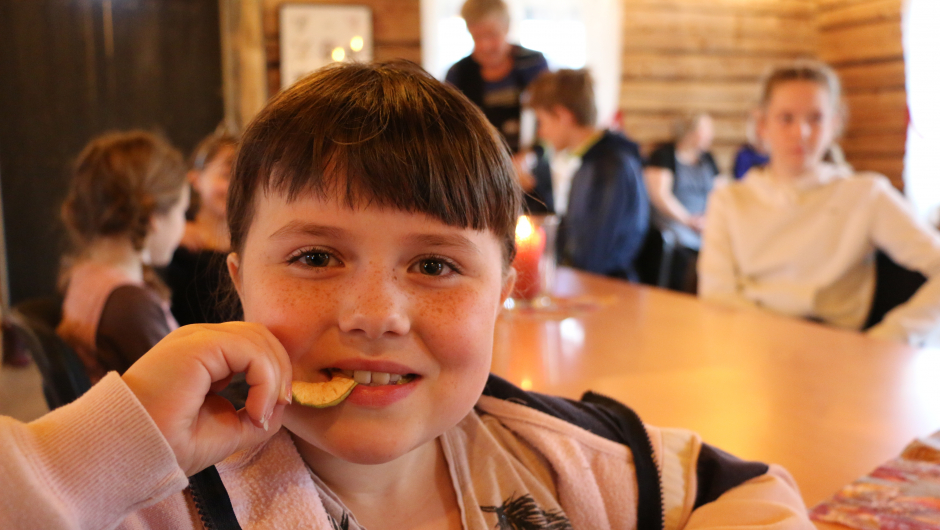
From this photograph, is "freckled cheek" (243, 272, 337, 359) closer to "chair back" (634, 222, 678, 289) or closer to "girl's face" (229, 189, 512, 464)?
"girl's face" (229, 189, 512, 464)

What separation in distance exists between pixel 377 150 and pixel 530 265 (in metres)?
1.15

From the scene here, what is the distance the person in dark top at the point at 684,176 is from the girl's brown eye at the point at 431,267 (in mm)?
4715

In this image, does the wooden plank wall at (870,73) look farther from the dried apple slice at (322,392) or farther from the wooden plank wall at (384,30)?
the dried apple slice at (322,392)

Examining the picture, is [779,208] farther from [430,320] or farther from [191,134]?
[191,134]

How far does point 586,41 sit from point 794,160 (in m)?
3.91

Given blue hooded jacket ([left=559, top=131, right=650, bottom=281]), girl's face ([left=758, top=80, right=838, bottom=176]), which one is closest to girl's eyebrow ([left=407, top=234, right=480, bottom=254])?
girl's face ([left=758, top=80, right=838, bottom=176])

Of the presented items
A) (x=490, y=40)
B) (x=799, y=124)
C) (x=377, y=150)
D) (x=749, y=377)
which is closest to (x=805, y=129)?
(x=799, y=124)

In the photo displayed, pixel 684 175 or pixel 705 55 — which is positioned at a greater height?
pixel 705 55

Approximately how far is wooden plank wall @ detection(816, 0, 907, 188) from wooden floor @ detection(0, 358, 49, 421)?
6130mm

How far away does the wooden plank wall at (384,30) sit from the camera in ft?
15.5

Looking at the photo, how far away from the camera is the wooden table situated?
982 mm

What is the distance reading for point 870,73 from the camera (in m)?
5.99

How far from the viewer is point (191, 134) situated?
4535 mm

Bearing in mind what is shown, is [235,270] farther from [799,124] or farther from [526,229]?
[799,124]
